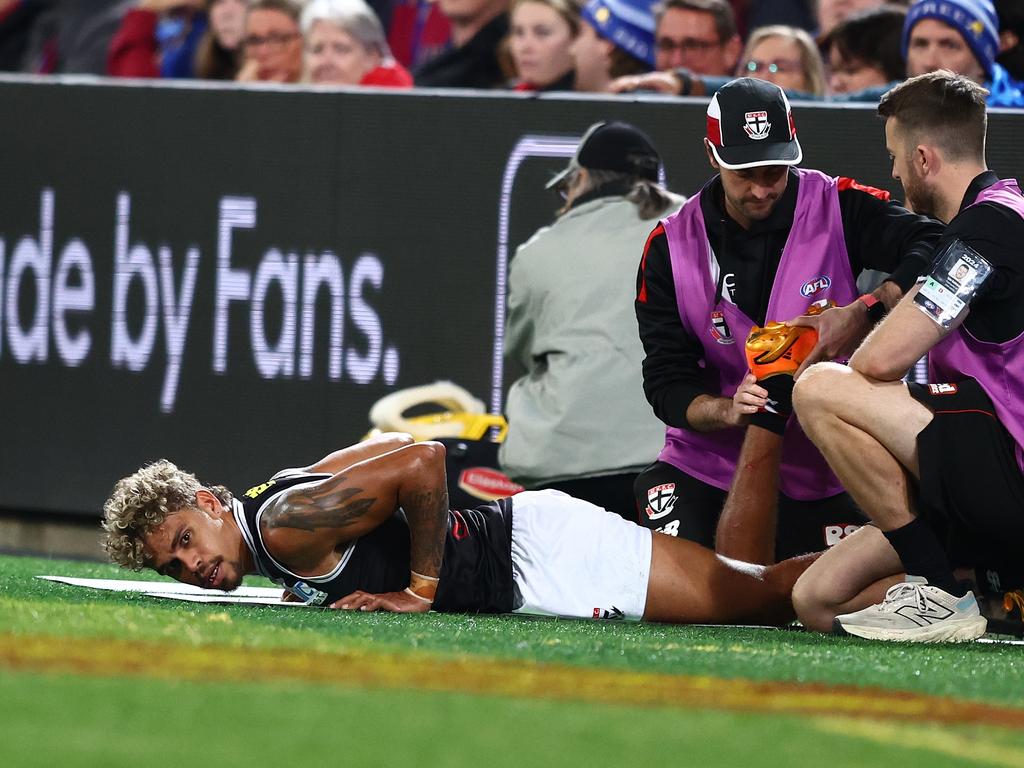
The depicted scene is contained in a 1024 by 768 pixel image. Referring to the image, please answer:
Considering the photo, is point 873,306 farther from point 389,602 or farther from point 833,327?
point 389,602

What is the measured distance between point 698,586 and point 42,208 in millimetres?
4448

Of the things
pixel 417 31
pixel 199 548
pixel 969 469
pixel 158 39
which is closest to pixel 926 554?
pixel 969 469

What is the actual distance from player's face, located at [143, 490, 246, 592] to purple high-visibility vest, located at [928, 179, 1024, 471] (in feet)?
7.51

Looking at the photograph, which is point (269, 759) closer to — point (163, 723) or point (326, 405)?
point (163, 723)

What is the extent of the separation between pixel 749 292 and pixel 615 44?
9.60ft

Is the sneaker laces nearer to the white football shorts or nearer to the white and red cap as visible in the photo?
the white football shorts

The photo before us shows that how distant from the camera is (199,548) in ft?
18.8

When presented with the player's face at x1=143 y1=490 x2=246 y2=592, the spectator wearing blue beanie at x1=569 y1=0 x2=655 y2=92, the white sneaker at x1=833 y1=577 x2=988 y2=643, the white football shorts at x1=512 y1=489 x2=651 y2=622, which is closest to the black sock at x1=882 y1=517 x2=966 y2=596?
the white sneaker at x1=833 y1=577 x2=988 y2=643

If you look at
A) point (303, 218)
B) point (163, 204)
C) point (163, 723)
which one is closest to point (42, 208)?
point (163, 204)

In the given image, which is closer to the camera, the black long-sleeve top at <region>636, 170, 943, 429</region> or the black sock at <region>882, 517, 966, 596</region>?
the black sock at <region>882, 517, 966, 596</region>

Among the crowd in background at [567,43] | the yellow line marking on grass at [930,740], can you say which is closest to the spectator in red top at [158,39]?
the crowd in background at [567,43]

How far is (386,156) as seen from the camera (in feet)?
27.4

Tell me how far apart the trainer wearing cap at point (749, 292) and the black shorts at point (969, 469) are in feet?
1.70

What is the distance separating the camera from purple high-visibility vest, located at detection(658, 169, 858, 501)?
6.01 m
